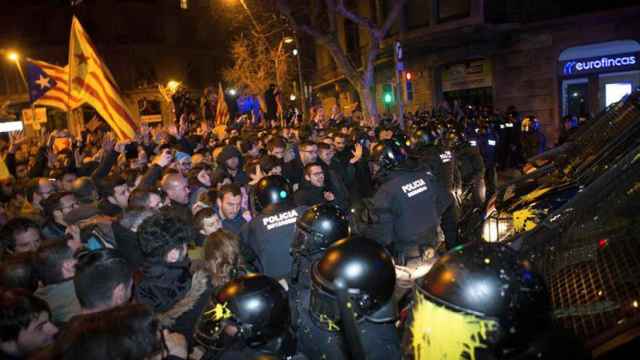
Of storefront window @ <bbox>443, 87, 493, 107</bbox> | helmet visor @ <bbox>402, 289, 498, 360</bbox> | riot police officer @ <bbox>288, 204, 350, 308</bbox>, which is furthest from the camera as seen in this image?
storefront window @ <bbox>443, 87, 493, 107</bbox>

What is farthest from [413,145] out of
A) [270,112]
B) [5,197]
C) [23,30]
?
[23,30]

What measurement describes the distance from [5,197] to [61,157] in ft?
8.41

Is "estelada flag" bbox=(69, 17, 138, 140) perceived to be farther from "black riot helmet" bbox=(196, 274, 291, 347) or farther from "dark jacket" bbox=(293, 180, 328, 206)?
"black riot helmet" bbox=(196, 274, 291, 347)

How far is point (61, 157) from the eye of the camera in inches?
418

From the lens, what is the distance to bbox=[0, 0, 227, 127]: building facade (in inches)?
1551

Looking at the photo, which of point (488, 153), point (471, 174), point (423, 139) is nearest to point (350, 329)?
point (471, 174)

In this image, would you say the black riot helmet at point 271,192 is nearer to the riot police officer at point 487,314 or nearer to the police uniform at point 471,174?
the riot police officer at point 487,314

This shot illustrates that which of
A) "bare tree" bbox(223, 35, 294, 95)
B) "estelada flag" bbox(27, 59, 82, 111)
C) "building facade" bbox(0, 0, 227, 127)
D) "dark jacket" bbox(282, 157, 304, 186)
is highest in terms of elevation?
"building facade" bbox(0, 0, 227, 127)

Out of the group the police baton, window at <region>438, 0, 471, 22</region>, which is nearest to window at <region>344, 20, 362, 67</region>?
window at <region>438, 0, 471, 22</region>

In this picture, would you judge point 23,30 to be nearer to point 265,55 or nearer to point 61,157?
point 265,55

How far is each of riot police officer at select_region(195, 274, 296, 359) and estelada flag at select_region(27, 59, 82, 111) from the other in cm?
962

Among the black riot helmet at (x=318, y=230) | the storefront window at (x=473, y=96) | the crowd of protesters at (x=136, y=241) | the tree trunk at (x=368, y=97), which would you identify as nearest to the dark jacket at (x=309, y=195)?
the crowd of protesters at (x=136, y=241)

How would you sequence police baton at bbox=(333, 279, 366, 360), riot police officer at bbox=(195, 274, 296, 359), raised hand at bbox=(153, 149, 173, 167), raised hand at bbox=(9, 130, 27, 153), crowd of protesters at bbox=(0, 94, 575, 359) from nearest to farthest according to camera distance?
police baton at bbox=(333, 279, 366, 360)
crowd of protesters at bbox=(0, 94, 575, 359)
riot police officer at bbox=(195, 274, 296, 359)
raised hand at bbox=(153, 149, 173, 167)
raised hand at bbox=(9, 130, 27, 153)

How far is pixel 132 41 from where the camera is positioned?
141 ft
